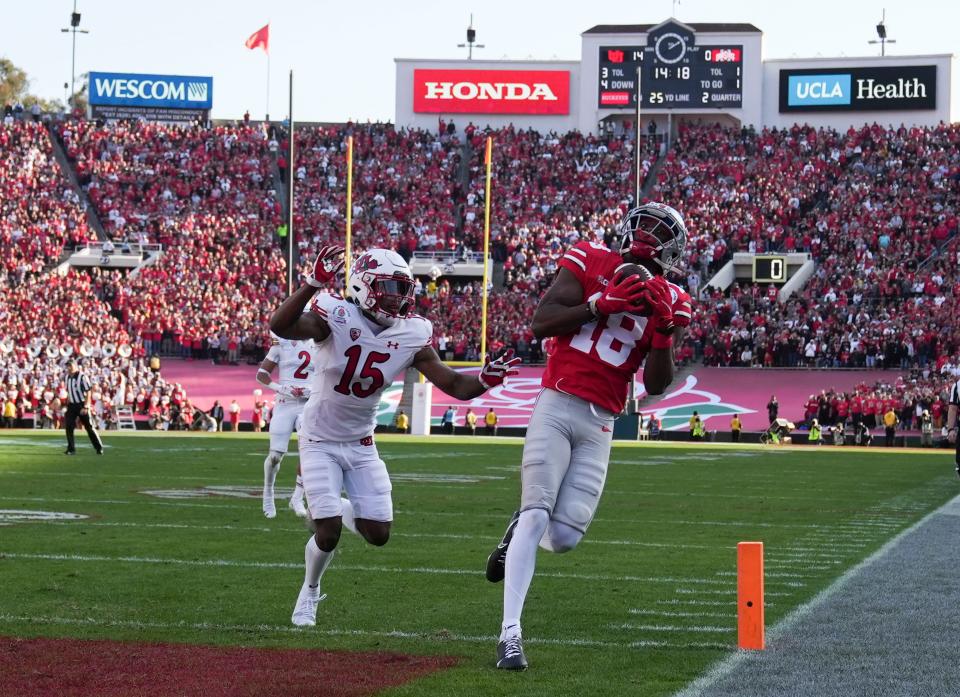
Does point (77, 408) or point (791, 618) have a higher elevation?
point (77, 408)

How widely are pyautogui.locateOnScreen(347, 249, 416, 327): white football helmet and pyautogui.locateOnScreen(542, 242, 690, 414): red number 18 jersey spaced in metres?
0.88

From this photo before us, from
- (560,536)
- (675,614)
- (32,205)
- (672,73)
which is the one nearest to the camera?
(560,536)

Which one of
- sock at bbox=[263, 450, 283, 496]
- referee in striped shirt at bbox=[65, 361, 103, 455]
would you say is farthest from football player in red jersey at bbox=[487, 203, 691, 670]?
referee in striped shirt at bbox=[65, 361, 103, 455]

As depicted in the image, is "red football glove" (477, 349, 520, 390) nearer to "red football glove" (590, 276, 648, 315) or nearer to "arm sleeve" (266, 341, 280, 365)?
"red football glove" (590, 276, 648, 315)

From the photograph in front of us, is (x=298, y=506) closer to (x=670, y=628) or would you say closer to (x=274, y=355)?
(x=274, y=355)

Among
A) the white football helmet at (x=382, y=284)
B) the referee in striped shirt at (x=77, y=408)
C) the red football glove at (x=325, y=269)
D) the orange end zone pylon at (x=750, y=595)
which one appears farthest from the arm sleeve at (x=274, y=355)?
the referee in striped shirt at (x=77, y=408)

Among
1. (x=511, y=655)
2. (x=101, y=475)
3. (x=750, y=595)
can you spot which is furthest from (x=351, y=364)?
(x=101, y=475)

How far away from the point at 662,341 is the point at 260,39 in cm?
4166

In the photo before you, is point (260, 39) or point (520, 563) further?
point (260, 39)

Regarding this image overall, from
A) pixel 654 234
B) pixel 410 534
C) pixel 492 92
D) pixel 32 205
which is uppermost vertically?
pixel 492 92

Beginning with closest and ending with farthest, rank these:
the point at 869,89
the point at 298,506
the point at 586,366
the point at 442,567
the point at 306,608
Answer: the point at 586,366
the point at 306,608
the point at 442,567
the point at 298,506
the point at 869,89

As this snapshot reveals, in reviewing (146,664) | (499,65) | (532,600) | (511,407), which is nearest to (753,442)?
(511,407)

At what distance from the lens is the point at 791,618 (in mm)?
7242

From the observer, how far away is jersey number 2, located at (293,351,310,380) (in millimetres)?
12773
